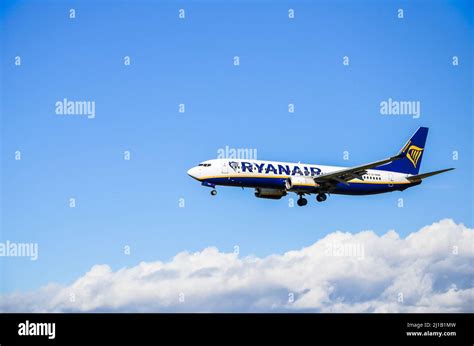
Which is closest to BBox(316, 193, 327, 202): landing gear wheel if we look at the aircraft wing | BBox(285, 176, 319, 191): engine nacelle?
the aircraft wing

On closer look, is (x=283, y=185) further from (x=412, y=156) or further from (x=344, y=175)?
(x=412, y=156)

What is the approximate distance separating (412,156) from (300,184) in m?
25.9

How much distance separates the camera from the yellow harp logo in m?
120

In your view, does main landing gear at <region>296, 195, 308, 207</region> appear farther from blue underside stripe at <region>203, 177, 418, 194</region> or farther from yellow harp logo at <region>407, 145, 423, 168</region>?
yellow harp logo at <region>407, 145, 423, 168</region>

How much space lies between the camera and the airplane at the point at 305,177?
99.4m

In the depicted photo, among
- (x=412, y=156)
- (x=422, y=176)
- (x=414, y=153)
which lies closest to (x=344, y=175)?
(x=422, y=176)

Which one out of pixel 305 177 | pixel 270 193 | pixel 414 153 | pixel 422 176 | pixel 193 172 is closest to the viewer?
pixel 193 172

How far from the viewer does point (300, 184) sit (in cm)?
10244
